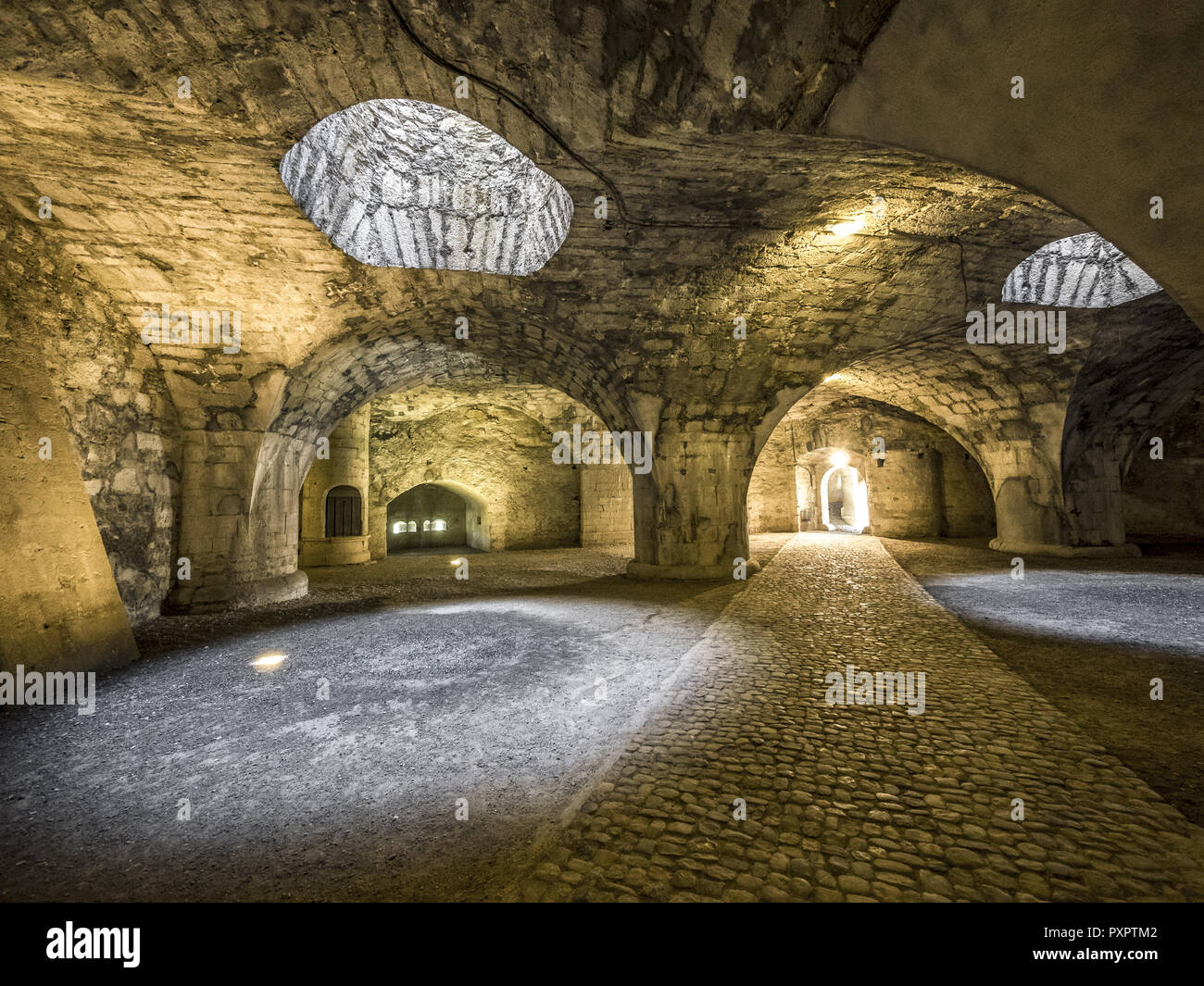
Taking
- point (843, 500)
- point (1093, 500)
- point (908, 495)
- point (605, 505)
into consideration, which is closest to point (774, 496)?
point (908, 495)

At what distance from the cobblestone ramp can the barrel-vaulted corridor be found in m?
0.02

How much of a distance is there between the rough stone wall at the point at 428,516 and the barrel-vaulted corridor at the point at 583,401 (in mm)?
9252

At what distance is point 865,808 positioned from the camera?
2.02m

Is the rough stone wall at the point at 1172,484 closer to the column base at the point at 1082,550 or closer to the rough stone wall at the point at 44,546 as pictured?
the column base at the point at 1082,550

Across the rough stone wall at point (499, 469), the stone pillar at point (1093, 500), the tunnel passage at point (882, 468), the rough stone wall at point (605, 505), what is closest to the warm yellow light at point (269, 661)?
the rough stone wall at point (499, 469)

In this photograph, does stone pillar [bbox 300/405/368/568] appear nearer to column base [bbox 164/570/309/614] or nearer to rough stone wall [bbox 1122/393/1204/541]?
column base [bbox 164/570/309/614]

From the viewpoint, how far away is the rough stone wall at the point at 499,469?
13.7m

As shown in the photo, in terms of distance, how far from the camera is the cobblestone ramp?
1.61 m

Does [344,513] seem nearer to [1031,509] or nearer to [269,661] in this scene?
[269,661]

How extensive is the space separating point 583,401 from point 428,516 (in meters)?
10.9

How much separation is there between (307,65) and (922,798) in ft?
15.7

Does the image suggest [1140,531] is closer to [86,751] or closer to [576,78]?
[576,78]

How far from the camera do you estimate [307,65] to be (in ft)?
9.82

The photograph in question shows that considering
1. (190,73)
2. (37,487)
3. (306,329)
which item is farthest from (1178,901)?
(306,329)
